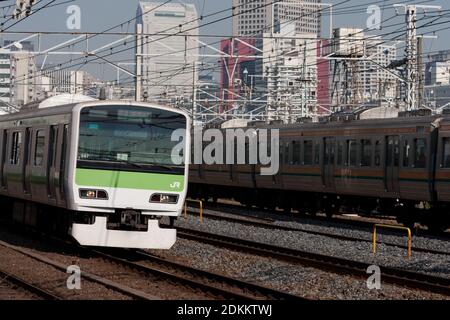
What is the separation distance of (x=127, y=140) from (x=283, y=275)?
363 centimetres

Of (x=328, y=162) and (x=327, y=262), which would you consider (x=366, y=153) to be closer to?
(x=328, y=162)

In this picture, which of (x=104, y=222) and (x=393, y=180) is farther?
(x=393, y=180)

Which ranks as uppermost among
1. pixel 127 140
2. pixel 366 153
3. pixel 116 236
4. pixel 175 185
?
pixel 366 153

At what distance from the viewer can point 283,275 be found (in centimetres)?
1498

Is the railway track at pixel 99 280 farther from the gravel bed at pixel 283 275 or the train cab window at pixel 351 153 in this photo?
the train cab window at pixel 351 153

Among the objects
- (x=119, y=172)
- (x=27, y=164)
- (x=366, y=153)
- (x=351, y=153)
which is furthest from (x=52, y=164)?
(x=351, y=153)

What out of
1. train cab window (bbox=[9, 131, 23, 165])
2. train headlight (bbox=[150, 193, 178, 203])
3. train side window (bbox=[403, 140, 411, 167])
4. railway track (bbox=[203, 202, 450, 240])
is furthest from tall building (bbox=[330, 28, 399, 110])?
train headlight (bbox=[150, 193, 178, 203])

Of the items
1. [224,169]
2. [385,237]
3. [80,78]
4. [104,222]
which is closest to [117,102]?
[104,222]

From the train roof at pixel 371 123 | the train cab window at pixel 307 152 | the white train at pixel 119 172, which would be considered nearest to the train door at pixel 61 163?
the white train at pixel 119 172

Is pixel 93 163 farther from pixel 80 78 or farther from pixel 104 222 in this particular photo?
pixel 80 78

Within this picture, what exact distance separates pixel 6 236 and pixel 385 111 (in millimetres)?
12467

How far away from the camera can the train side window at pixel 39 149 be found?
18219 mm
